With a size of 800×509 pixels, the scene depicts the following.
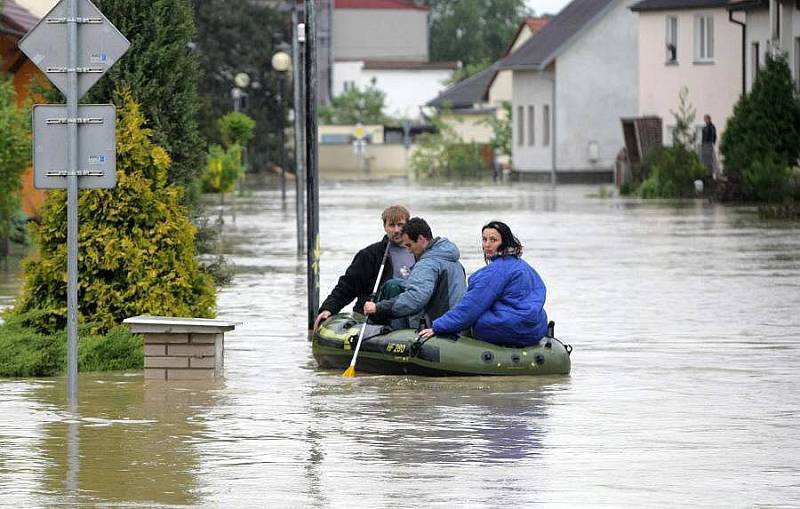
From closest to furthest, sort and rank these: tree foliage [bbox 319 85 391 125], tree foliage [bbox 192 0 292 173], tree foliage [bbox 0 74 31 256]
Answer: tree foliage [bbox 0 74 31 256], tree foliage [bbox 192 0 292 173], tree foliage [bbox 319 85 391 125]

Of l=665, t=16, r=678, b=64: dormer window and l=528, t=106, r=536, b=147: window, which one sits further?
l=528, t=106, r=536, b=147: window

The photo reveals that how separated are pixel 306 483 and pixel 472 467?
0.88m

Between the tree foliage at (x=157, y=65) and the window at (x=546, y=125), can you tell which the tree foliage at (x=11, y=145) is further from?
the window at (x=546, y=125)

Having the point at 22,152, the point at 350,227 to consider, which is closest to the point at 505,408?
the point at 22,152

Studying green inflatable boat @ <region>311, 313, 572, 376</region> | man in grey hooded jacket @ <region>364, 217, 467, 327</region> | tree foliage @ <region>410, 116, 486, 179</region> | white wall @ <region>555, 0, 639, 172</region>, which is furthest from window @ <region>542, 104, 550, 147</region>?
green inflatable boat @ <region>311, 313, 572, 376</region>

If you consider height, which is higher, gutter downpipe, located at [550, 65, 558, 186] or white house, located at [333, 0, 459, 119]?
white house, located at [333, 0, 459, 119]

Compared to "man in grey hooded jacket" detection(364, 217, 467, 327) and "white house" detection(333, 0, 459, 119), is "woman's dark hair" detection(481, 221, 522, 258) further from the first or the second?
"white house" detection(333, 0, 459, 119)

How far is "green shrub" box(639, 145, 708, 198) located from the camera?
161 feet

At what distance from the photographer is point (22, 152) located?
23469mm

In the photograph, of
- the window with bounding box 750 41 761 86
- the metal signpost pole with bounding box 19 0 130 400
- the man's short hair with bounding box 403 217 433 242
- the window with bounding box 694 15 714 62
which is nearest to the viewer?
the metal signpost pole with bounding box 19 0 130 400

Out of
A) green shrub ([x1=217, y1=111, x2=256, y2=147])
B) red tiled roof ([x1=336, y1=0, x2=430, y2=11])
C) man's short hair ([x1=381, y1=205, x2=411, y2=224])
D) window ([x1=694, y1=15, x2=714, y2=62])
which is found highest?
red tiled roof ([x1=336, y1=0, x2=430, y2=11])

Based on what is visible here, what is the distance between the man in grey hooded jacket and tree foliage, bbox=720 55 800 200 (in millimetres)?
28927

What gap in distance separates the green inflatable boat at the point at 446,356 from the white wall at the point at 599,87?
53.9 meters

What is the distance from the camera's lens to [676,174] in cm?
4931
